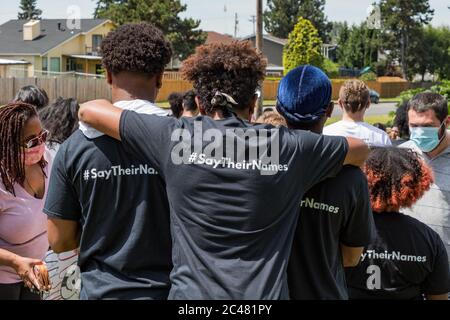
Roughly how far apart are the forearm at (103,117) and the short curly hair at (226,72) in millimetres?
383

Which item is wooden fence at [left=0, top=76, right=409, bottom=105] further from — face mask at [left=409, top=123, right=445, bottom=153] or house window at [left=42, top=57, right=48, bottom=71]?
face mask at [left=409, top=123, right=445, bottom=153]

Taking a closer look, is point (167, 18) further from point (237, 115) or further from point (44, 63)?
point (237, 115)

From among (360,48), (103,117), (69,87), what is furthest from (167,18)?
(103,117)

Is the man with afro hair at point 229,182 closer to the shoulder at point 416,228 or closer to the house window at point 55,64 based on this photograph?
the shoulder at point 416,228

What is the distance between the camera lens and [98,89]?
42.6 metres

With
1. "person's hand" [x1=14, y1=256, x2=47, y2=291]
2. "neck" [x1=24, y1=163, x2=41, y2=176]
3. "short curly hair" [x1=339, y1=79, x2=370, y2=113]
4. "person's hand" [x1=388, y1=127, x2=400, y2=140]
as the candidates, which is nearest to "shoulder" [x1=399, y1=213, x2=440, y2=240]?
"person's hand" [x1=14, y1=256, x2=47, y2=291]

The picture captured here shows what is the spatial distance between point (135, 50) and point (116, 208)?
74cm

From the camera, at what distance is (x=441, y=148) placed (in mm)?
4848

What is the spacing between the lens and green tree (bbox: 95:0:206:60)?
54.6 metres

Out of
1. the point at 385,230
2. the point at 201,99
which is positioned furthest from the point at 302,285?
the point at 201,99

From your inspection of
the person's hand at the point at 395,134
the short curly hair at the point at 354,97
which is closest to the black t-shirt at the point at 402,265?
the short curly hair at the point at 354,97

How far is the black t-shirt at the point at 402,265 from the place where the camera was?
334 centimetres

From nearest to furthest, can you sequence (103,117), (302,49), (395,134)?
1. (103,117)
2. (395,134)
3. (302,49)
